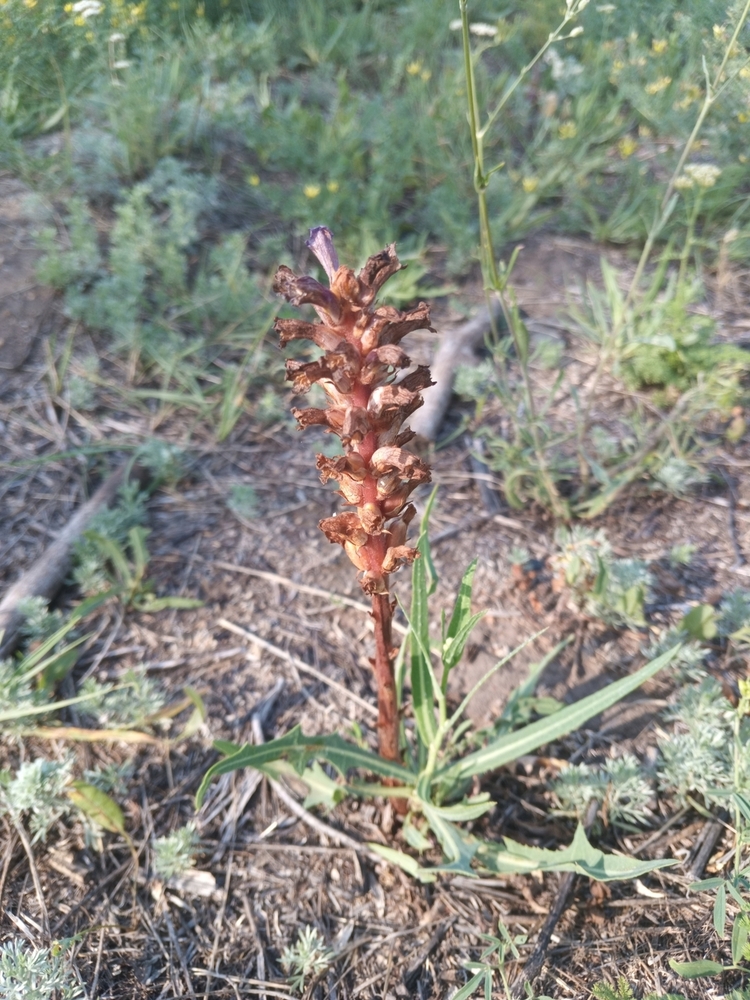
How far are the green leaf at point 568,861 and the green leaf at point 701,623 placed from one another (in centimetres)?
88

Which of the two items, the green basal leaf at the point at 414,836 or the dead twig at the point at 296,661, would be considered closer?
the green basal leaf at the point at 414,836

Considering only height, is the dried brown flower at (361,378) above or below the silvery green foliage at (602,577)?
above

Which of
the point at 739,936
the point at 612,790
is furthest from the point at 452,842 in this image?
the point at 739,936

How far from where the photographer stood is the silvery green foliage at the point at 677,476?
2.78 meters

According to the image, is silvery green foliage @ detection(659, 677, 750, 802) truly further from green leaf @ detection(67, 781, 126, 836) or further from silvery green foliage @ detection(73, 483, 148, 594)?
silvery green foliage @ detection(73, 483, 148, 594)

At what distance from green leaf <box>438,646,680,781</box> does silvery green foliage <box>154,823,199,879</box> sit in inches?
27.4

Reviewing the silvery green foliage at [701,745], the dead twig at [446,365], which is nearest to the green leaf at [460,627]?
the silvery green foliage at [701,745]

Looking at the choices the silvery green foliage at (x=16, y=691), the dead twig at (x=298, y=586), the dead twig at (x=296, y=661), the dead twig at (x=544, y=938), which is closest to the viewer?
the dead twig at (x=544, y=938)

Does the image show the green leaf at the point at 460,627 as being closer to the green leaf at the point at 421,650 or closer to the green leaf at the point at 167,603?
the green leaf at the point at 421,650

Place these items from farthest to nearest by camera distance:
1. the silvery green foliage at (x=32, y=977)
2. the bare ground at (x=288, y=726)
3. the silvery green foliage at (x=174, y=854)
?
the silvery green foliage at (x=174, y=854) → the bare ground at (x=288, y=726) → the silvery green foliage at (x=32, y=977)

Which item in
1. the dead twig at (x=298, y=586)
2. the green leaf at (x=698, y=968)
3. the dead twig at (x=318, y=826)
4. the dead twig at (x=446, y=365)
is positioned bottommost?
the dead twig at (x=318, y=826)

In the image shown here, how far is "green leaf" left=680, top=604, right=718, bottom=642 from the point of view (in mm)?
2277

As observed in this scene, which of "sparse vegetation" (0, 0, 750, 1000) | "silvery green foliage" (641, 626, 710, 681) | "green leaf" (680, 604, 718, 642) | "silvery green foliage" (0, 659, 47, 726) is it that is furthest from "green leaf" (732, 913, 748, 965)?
"silvery green foliage" (0, 659, 47, 726)

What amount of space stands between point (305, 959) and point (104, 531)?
1.63 m
